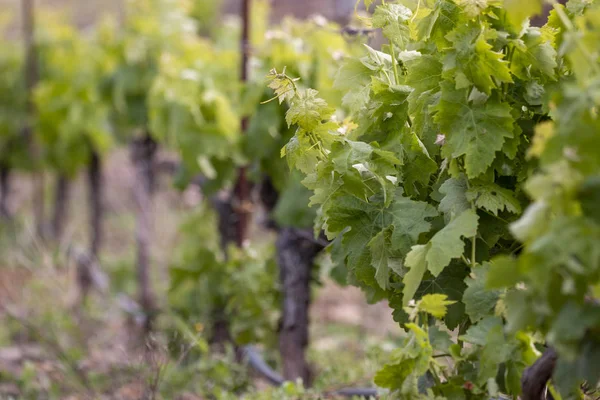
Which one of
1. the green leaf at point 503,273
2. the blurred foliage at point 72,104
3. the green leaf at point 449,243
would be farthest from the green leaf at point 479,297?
the blurred foliage at point 72,104

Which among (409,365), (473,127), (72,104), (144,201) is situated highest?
(473,127)

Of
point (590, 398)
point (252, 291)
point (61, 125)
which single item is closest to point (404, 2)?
point (590, 398)

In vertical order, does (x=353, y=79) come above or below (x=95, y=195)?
above

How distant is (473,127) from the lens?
1.62 metres

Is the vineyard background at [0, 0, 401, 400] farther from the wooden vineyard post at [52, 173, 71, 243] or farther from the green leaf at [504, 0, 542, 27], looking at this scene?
the green leaf at [504, 0, 542, 27]

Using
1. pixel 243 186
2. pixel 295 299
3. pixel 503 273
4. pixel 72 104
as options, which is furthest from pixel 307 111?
pixel 72 104

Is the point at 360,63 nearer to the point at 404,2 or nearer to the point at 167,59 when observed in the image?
the point at 404,2

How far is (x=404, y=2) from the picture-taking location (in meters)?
1.88

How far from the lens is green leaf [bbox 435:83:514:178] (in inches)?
63.4

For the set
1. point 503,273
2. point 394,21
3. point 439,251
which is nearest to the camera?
point 503,273

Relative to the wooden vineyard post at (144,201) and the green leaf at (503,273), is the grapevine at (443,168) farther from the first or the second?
the wooden vineyard post at (144,201)

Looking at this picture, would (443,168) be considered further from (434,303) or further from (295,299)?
(295,299)

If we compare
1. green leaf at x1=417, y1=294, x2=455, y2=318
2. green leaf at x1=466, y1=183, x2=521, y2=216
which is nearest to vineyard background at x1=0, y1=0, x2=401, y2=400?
green leaf at x1=417, y1=294, x2=455, y2=318

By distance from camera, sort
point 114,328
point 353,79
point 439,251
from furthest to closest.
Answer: point 114,328
point 353,79
point 439,251
